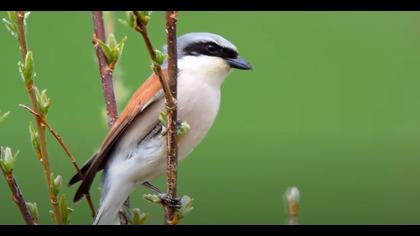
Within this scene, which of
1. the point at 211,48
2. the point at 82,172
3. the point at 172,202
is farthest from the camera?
the point at 211,48

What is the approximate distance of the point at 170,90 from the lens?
3.44ft

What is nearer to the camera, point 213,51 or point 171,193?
point 171,193

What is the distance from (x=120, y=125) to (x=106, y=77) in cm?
24

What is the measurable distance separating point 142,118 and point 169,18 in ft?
3.22

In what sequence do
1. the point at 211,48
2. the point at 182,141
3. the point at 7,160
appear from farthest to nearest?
the point at 211,48
the point at 182,141
the point at 7,160

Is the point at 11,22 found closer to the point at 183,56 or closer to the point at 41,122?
the point at 41,122

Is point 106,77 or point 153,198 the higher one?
point 106,77

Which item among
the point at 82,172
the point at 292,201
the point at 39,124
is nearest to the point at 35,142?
the point at 39,124

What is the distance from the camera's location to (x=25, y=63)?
98 centimetres

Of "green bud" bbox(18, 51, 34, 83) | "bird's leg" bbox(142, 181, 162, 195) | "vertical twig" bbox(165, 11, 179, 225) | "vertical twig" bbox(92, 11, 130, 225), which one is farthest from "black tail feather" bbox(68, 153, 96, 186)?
"green bud" bbox(18, 51, 34, 83)

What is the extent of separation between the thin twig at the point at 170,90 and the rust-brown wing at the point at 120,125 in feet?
1.63

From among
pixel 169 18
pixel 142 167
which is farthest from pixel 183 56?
pixel 169 18

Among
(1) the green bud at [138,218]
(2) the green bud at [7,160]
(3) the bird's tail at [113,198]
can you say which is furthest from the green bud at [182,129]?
(3) the bird's tail at [113,198]

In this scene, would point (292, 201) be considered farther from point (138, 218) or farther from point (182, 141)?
point (182, 141)
